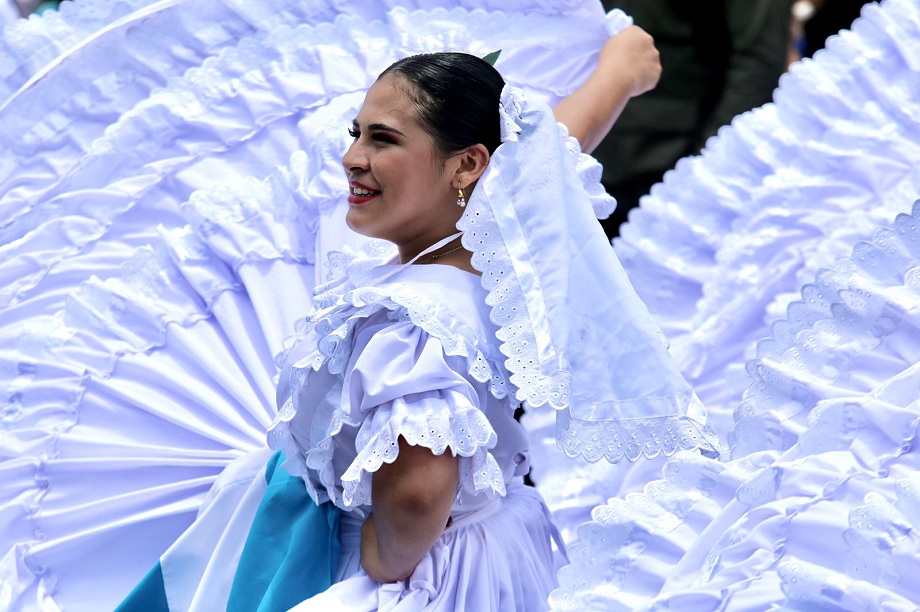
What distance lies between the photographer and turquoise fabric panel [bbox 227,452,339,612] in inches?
60.5

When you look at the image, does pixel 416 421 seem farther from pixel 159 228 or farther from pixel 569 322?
pixel 159 228

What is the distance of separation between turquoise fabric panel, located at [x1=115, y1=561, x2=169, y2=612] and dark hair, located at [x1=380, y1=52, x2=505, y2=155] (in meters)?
0.69

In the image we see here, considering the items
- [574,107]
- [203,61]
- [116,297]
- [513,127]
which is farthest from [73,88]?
[513,127]

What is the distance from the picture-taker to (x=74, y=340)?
6.60 feet

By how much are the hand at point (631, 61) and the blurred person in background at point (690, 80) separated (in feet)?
3.30

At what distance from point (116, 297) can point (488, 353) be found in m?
0.83

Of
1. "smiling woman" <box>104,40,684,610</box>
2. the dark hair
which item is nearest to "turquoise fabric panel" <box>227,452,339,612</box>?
"smiling woman" <box>104,40,684,610</box>

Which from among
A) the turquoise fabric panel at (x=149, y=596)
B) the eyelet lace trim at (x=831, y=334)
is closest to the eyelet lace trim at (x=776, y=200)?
the eyelet lace trim at (x=831, y=334)

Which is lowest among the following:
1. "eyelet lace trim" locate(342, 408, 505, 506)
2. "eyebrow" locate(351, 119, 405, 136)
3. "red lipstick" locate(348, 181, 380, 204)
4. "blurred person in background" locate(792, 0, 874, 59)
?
"blurred person in background" locate(792, 0, 874, 59)

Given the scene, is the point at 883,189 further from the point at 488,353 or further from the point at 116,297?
the point at 116,297

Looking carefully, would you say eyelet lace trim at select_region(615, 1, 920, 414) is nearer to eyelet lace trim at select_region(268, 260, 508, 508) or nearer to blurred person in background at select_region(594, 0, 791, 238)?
blurred person in background at select_region(594, 0, 791, 238)

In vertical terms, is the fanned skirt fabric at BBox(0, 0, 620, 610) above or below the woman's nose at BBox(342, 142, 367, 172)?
below

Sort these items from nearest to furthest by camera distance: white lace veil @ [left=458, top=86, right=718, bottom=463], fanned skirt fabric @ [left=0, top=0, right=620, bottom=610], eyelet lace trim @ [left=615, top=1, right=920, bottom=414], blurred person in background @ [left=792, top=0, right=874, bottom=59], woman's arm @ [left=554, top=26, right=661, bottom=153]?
1. white lace veil @ [left=458, top=86, right=718, bottom=463]
2. fanned skirt fabric @ [left=0, top=0, right=620, bottom=610]
3. woman's arm @ [left=554, top=26, right=661, bottom=153]
4. eyelet lace trim @ [left=615, top=1, right=920, bottom=414]
5. blurred person in background @ [left=792, top=0, right=874, bottom=59]

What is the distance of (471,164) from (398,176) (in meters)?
0.09
